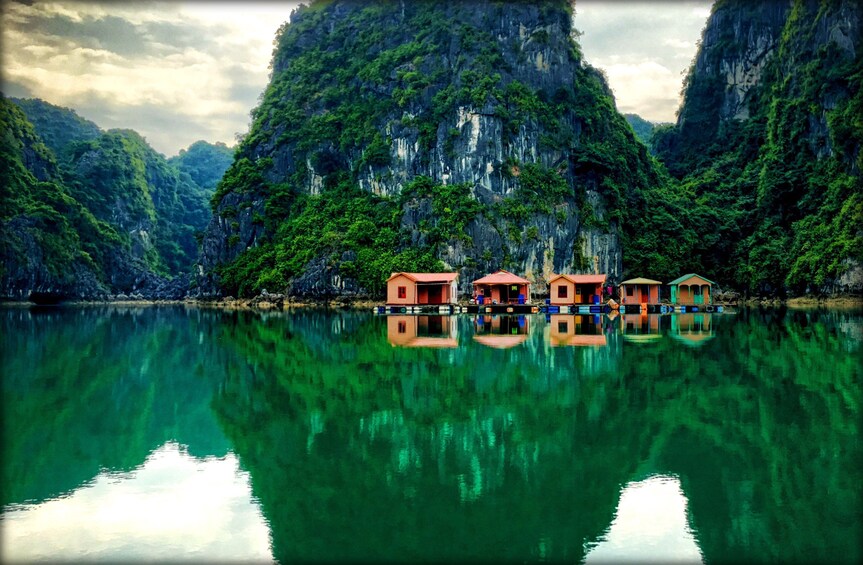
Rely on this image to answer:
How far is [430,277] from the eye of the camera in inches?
2165

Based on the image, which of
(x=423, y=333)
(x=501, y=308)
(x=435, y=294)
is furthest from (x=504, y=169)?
(x=423, y=333)

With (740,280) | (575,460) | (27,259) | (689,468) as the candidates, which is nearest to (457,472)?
(575,460)

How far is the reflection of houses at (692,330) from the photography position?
1085 inches

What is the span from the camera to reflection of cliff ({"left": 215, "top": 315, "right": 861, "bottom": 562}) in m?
8.40

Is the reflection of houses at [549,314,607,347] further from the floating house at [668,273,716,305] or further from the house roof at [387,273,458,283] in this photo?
the floating house at [668,273,716,305]

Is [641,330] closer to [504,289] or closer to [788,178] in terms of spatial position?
[504,289]

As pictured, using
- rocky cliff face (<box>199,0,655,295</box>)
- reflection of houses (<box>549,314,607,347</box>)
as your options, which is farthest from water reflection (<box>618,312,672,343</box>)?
rocky cliff face (<box>199,0,655,295</box>)

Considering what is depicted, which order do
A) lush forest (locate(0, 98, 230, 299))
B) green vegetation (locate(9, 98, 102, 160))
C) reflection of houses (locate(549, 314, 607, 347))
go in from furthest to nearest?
green vegetation (locate(9, 98, 102, 160)), lush forest (locate(0, 98, 230, 299)), reflection of houses (locate(549, 314, 607, 347))

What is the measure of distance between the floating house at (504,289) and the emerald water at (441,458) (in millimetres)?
30394

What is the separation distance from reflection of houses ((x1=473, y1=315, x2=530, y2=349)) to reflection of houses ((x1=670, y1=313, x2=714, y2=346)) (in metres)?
6.33

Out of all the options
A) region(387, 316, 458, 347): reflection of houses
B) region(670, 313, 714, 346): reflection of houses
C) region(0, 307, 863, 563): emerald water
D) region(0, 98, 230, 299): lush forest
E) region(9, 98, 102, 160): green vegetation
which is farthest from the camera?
region(9, 98, 102, 160): green vegetation

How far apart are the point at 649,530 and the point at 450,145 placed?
59240mm

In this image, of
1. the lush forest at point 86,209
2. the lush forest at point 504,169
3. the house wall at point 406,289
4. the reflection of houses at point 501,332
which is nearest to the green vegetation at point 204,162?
the lush forest at point 86,209

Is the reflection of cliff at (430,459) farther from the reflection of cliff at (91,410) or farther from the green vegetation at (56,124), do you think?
the green vegetation at (56,124)
